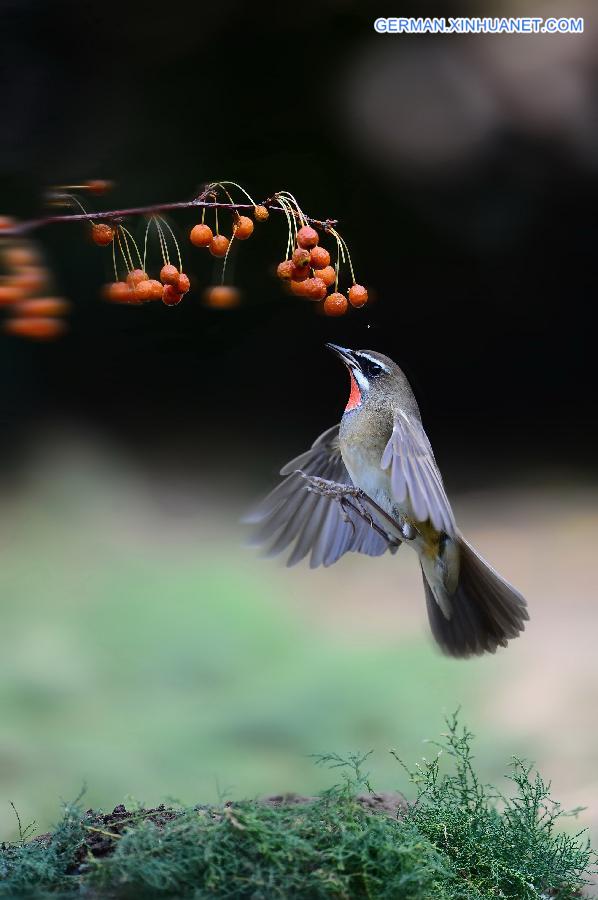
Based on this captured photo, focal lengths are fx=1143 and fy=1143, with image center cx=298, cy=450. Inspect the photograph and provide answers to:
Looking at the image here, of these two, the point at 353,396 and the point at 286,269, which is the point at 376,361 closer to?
the point at 353,396

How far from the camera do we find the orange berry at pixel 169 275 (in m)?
2.12

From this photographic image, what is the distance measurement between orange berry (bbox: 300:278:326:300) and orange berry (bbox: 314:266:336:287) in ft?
0.07

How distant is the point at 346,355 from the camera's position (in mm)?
2332

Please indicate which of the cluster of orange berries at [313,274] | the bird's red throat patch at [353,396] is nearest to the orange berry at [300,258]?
the cluster of orange berries at [313,274]

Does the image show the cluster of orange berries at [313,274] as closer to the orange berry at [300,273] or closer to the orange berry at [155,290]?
the orange berry at [300,273]

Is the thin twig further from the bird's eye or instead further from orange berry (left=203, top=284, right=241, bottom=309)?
the bird's eye

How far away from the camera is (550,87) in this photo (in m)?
2.90

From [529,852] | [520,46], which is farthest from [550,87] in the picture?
[529,852]

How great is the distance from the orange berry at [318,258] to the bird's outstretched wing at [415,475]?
1.08ft

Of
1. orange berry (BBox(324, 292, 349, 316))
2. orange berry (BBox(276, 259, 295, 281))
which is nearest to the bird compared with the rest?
orange berry (BBox(324, 292, 349, 316))

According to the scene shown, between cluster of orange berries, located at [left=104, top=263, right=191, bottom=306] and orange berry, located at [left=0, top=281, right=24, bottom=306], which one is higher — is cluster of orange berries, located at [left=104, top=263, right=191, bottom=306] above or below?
above

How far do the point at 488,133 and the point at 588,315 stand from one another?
1.81 feet

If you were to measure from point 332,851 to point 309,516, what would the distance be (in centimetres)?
90

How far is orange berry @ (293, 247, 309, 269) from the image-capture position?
82.5 inches
